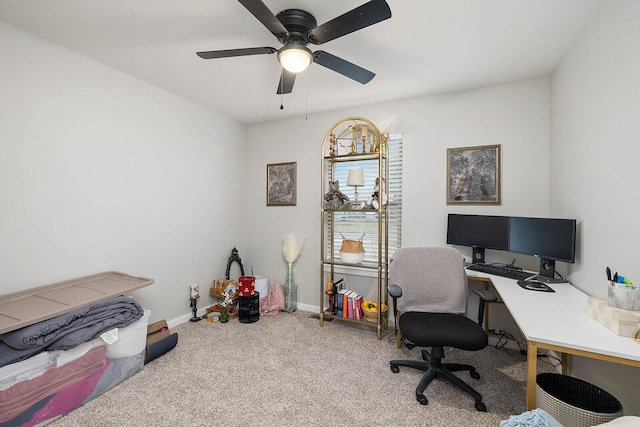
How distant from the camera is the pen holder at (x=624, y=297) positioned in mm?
1281

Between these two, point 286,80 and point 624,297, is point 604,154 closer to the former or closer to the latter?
point 624,297

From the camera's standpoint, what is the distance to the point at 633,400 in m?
1.39

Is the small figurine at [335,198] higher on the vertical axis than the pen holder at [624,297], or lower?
higher

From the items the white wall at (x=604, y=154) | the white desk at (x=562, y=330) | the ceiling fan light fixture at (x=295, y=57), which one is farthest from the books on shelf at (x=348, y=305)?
the ceiling fan light fixture at (x=295, y=57)

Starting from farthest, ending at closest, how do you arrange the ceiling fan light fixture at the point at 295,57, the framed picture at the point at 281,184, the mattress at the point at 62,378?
the framed picture at the point at 281,184 → the ceiling fan light fixture at the point at 295,57 → the mattress at the point at 62,378

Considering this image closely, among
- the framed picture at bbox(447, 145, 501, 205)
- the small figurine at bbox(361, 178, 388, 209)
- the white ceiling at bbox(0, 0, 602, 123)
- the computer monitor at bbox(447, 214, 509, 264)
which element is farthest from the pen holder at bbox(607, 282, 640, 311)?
the small figurine at bbox(361, 178, 388, 209)

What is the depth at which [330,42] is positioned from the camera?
80.7 inches

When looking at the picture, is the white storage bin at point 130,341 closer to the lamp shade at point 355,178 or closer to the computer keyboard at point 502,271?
the lamp shade at point 355,178

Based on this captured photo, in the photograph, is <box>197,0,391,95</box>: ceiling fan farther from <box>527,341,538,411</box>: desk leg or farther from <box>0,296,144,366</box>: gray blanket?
<box>0,296,144,366</box>: gray blanket

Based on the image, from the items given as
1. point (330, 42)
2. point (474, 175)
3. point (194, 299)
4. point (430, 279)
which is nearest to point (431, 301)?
point (430, 279)

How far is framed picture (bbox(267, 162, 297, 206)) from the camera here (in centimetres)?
366

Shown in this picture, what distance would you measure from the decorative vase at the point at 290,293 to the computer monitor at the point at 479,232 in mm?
1880

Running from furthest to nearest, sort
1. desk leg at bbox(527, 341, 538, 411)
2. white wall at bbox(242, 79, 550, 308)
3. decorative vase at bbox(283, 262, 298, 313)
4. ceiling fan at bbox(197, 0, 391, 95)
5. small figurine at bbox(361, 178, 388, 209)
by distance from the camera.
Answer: decorative vase at bbox(283, 262, 298, 313) < small figurine at bbox(361, 178, 388, 209) < white wall at bbox(242, 79, 550, 308) < ceiling fan at bbox(197, 0, 391, 95) < desk leg at bbox(527, 341, 538, 411)

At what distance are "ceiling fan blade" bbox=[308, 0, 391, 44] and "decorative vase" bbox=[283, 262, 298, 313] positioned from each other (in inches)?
102
